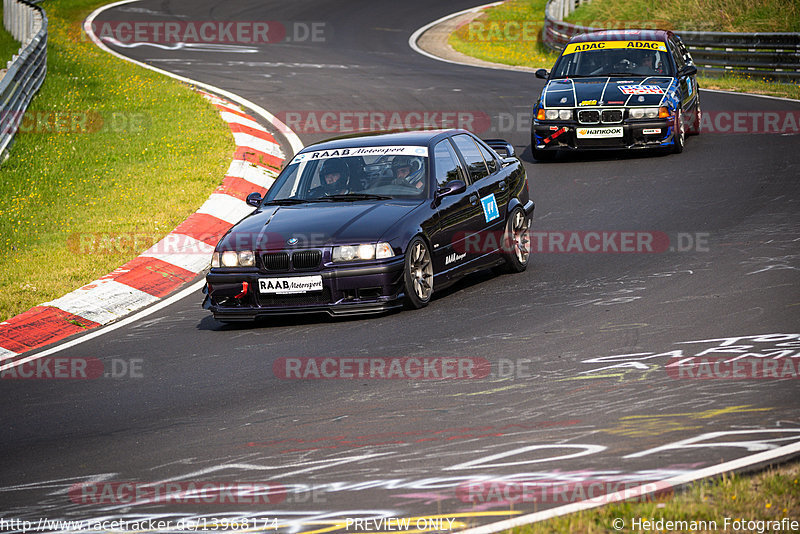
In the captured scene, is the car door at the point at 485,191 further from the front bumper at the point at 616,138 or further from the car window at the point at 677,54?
the car window at the point at 677,54

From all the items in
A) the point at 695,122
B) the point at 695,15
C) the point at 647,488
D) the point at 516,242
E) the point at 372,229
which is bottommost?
the point at 647,488

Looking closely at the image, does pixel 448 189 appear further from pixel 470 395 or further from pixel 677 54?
pixel 677 54

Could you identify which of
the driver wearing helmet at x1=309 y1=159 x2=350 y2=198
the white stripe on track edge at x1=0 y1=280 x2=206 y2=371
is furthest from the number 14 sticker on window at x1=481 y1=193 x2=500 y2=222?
the white stripe on track edge at x1=0 y1=280 x2=206 y2=371

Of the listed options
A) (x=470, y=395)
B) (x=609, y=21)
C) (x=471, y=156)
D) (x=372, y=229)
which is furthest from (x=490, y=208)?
(x=609, y=21)

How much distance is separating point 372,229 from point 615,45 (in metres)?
9.22

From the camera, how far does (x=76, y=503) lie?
5266 millimetres

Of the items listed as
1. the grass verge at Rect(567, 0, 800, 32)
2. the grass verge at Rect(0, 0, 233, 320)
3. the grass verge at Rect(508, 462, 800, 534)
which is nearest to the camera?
the grass verge at Rect(508, 462, 800, 534)

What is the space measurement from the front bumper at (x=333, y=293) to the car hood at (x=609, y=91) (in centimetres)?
759

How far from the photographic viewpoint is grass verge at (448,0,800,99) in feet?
92.1

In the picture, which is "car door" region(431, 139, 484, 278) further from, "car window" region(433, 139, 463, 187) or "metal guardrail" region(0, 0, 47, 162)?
"metal guardrail" region(0, 0, 47, 162)

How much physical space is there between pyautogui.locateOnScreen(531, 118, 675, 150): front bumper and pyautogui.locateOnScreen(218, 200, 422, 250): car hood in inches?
264

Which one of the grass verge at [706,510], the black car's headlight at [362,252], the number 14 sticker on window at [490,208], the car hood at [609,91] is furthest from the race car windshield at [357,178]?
the car hood at [609,91]

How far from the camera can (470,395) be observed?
6.46 m

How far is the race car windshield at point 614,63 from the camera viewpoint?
16.2 m
